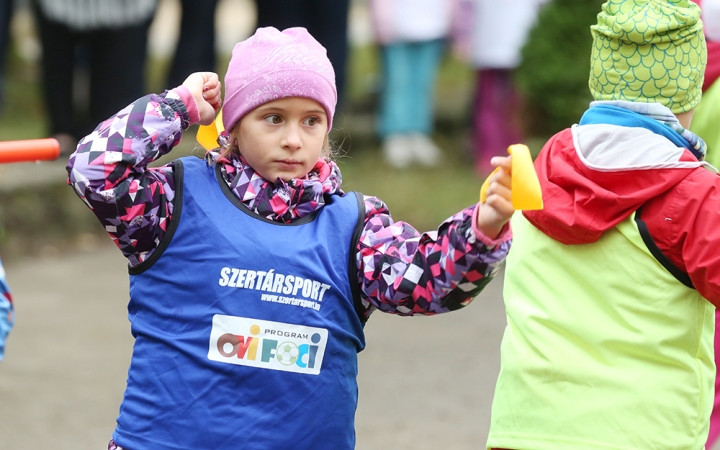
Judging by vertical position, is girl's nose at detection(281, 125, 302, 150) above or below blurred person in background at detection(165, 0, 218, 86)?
above

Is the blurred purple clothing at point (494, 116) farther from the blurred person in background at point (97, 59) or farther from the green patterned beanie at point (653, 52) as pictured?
the green patterned beanie at point (653, 52)

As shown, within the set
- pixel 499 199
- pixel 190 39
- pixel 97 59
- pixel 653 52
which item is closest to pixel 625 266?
pixel 653 52

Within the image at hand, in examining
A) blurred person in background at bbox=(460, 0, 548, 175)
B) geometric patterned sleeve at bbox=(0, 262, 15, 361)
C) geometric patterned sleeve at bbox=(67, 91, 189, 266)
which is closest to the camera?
geometric patterned sleeve at bbox=(67, 91, 189, 266)

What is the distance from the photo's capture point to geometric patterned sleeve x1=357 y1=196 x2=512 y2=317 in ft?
7.68

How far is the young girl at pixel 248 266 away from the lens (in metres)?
2.55

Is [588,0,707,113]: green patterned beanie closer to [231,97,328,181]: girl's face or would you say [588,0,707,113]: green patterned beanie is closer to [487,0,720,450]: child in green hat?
[487,0,720,450]: child in green hat

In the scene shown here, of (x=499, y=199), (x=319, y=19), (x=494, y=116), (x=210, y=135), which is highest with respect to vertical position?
(x=499, y=199)

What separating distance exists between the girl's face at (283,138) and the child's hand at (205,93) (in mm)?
96

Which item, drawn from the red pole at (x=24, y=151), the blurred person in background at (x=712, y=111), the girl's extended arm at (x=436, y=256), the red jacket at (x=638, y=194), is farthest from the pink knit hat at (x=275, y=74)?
the blurred person in background at (x=712, y=111)

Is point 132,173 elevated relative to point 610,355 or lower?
elevated

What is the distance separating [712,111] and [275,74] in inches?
55.8

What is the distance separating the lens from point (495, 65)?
8.26m

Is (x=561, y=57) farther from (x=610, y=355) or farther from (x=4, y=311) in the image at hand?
(x=4, y=311)

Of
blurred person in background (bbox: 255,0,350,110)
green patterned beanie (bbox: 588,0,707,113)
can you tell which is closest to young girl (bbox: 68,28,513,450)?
green patterned beanie (bbox: 588,0,707,113)
